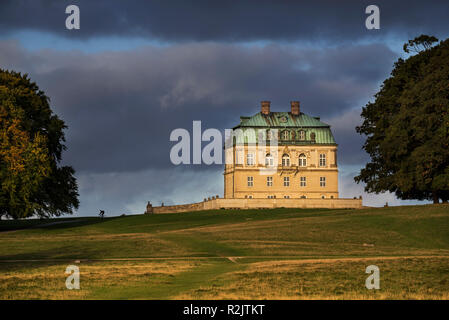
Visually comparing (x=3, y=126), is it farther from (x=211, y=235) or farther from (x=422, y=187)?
(x=422, y=187)

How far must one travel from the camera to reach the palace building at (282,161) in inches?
4628

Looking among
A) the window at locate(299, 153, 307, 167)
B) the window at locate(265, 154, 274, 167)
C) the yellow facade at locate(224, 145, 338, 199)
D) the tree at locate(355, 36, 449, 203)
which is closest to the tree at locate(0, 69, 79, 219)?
the tree at locate(355, 36, 449, 203)

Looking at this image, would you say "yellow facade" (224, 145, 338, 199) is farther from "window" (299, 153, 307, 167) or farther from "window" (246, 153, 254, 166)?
"window" (299, 153, 307, 167)

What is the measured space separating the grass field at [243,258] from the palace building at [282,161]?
120 ft

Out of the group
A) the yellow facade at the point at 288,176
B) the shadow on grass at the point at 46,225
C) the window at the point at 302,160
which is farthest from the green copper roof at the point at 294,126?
the shadow on grass at the point at 46,225

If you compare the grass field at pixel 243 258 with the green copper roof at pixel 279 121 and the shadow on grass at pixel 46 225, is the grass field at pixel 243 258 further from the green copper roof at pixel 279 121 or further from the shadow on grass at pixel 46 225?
the green copper roof at pixel 279 121
